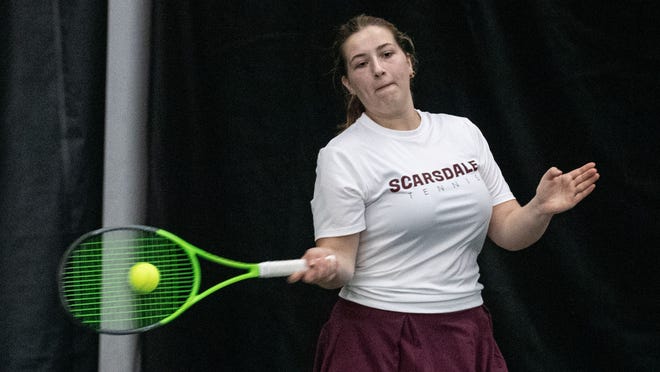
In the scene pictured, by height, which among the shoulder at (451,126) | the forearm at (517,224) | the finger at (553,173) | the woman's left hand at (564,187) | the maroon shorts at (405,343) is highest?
the shoulder at (451,126)

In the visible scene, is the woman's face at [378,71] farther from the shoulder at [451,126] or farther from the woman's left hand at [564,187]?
the woman's left hand at [564,187]

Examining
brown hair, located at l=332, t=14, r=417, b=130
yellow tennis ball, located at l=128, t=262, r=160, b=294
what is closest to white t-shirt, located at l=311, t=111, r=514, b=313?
brown hair, located at l=332, t=14, r=417, b=130

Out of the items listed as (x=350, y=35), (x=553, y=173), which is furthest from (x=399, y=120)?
(x=553, y=173)

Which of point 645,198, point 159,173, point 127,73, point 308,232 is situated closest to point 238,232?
point 308,232

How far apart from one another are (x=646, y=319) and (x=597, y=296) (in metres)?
0.18

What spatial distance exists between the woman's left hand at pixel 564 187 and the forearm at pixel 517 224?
39 mm

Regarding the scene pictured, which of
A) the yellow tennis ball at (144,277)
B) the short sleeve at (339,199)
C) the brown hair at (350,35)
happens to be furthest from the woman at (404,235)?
the yellow tennis ball at (144,277)

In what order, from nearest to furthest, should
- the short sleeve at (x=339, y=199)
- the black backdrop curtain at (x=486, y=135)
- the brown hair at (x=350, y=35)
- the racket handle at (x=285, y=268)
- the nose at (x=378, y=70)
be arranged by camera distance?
the racket handle at (x=285, y=268)
the short sleeve at (x=339, y=199)
the nose at (x=378, y=70)
the brown hair at (x=350, y=35)
the black backdrop curtain at (x=486, y=135)

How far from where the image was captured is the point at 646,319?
8.59ft

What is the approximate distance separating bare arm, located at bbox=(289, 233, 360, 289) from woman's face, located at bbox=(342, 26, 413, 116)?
1.20 ft

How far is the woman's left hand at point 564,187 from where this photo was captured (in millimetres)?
1852

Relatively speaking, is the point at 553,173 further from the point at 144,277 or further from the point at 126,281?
the point at 126,281

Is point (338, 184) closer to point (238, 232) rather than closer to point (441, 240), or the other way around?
point (441, 240)

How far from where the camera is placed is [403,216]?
70.0 inches
